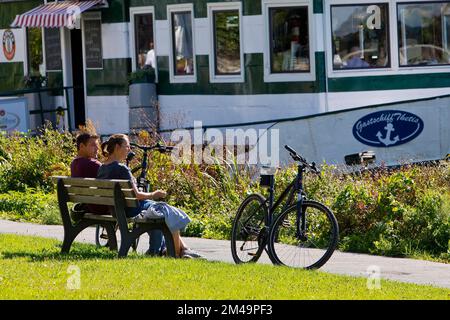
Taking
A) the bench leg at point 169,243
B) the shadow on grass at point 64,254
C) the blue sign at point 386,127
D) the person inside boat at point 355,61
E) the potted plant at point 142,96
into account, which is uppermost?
the person inside boat at point 355,61

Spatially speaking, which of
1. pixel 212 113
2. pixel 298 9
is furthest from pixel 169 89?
pixel 298 9

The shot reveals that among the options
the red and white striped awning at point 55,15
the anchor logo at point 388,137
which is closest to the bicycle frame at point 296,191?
the anchor logo at point 388,137

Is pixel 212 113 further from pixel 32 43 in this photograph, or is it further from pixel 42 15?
pixel 32 43

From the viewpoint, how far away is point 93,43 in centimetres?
2489

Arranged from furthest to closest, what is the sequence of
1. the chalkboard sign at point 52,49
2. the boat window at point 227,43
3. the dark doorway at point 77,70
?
the chalkboard sign at point 52,49, the dark doorway at point 77,70, the boat window at point 227,43

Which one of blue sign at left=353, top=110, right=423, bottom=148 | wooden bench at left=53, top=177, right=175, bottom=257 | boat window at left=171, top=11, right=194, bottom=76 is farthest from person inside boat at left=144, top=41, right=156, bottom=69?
wooden bench at left=53, top=177, right=175, bottom=257

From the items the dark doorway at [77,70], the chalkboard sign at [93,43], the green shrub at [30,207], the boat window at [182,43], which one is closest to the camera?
the green shrub at [30,207]

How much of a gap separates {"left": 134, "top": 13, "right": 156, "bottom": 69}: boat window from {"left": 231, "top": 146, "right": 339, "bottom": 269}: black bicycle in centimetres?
1100

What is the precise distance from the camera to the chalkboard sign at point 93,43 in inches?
973

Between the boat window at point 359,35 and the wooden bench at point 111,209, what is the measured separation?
31.6ft

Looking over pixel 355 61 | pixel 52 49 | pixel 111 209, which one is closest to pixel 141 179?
pixel 111 209

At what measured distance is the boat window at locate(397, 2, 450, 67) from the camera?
21.2 m

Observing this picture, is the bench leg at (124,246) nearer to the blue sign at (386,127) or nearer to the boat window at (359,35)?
the blue sign at (386,127)

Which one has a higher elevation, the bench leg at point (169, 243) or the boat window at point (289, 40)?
the boat window at point (289, 40)
